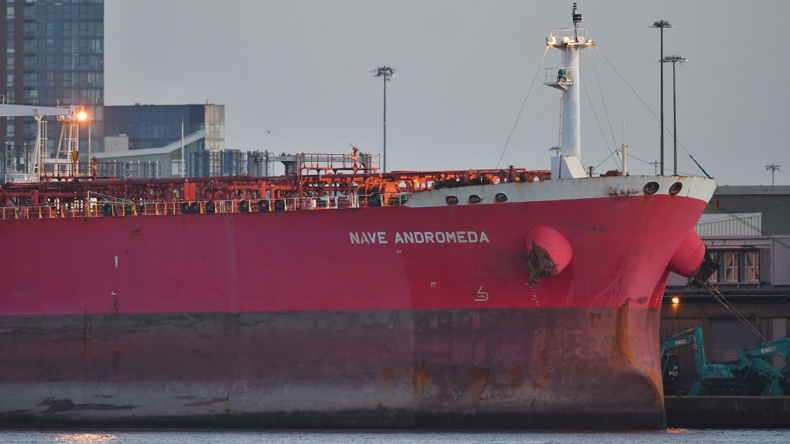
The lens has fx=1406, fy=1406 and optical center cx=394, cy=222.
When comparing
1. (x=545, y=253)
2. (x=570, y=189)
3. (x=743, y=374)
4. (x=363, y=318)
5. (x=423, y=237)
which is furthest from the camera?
(x=743, y=374)

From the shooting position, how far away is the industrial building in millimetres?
46531

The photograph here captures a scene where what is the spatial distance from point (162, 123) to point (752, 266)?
181 feet

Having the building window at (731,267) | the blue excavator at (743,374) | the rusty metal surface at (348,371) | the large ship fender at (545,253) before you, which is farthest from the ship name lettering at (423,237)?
the building window at (731,267)

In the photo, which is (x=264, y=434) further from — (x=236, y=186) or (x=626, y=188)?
(x=626, y=188)

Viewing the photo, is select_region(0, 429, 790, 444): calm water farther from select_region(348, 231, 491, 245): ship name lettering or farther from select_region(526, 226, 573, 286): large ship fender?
select_region(348, 231, 491, 245): ship name lettering

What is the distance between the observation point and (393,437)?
36.0m

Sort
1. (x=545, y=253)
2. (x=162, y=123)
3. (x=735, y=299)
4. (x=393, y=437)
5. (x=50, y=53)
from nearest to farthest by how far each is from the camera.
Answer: (x=545, y=253) < (x=393, y=437) < (x=735, y=299) < (x=162, y=123) < (x=50, y=53)

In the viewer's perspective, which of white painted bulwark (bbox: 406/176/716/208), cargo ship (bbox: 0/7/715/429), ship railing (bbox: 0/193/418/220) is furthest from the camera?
ship railing (bbox: 0/193/418/220)

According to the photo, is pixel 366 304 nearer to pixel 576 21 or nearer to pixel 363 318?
pixel 363 318

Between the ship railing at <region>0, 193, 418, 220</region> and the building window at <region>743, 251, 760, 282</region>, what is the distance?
47.4 ft

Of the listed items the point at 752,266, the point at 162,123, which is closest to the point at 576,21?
the point at 752,266

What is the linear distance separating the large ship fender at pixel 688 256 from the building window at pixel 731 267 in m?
10.7

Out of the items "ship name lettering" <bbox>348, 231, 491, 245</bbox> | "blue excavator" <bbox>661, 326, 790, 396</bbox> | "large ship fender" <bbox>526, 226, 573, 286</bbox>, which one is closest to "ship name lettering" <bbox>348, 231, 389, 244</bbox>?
"ship name lettering" <bbox>348, 231, 491, 245</bbox>

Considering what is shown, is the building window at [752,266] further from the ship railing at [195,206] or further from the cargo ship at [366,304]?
the ship railing at [195,206]
